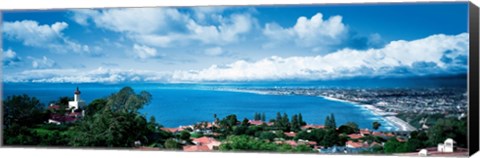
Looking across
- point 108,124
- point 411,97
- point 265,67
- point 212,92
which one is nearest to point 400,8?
point 411,97

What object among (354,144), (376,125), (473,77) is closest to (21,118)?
(354,144)

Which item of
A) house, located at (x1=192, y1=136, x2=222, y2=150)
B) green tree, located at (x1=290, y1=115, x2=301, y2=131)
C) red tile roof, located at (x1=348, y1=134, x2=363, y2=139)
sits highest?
green tree, located at (x1=290, y1=115, x2=301, y2=131)

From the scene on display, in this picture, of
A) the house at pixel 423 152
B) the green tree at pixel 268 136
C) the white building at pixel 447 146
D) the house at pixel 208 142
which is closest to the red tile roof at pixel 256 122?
the green tree at pixel 268 136

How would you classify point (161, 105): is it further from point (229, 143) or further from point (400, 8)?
point (400, 8)

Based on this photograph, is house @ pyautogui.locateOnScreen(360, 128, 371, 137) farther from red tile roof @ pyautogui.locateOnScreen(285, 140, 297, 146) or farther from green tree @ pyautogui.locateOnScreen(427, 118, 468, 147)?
red tile roof @ pyautogui.locateOnScreen(285, 140, 297, 146)

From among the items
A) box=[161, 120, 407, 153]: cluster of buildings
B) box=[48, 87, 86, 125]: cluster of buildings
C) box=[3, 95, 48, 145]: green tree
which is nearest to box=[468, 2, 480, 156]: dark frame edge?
box=[161, 120, 407, 153]: cluster of buildings

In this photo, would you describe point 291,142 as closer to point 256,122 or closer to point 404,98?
point 256,122
